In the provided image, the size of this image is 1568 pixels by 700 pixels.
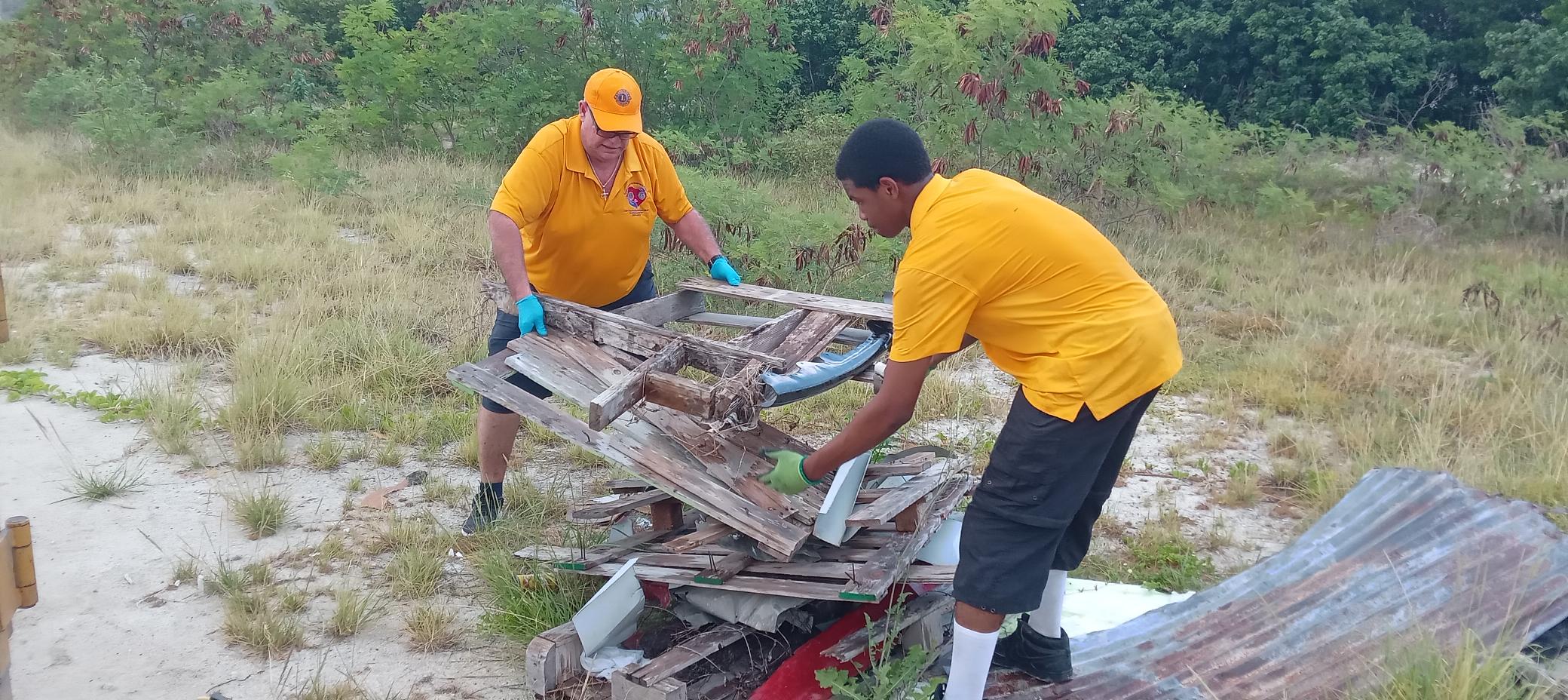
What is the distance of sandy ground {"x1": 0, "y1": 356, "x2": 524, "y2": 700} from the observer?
3391 mm

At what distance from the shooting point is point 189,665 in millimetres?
3461

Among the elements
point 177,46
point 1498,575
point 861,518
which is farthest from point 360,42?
point 1498,575

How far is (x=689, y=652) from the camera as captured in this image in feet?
10.3

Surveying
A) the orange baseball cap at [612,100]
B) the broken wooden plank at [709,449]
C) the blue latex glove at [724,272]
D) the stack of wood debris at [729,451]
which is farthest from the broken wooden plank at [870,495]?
the orange baseball cap at [612,100]

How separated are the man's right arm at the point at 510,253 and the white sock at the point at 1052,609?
2.07 meters

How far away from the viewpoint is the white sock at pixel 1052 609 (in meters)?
3.18

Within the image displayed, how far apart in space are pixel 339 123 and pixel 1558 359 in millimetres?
12238

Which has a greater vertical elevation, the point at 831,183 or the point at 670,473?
the point at 670,473

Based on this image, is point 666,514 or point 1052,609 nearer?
point 1052,609

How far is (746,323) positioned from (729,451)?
0.95 metres

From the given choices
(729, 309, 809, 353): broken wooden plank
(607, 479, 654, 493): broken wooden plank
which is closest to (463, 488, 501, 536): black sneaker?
(607, 479, 654, 493): broken wooden plank

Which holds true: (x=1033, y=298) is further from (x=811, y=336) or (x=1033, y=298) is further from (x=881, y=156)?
(x=811, y=336)

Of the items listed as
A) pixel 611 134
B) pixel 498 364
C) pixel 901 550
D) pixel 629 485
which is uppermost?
pixel 611 134

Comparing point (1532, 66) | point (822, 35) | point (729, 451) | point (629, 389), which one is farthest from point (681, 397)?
point (822, 35)
